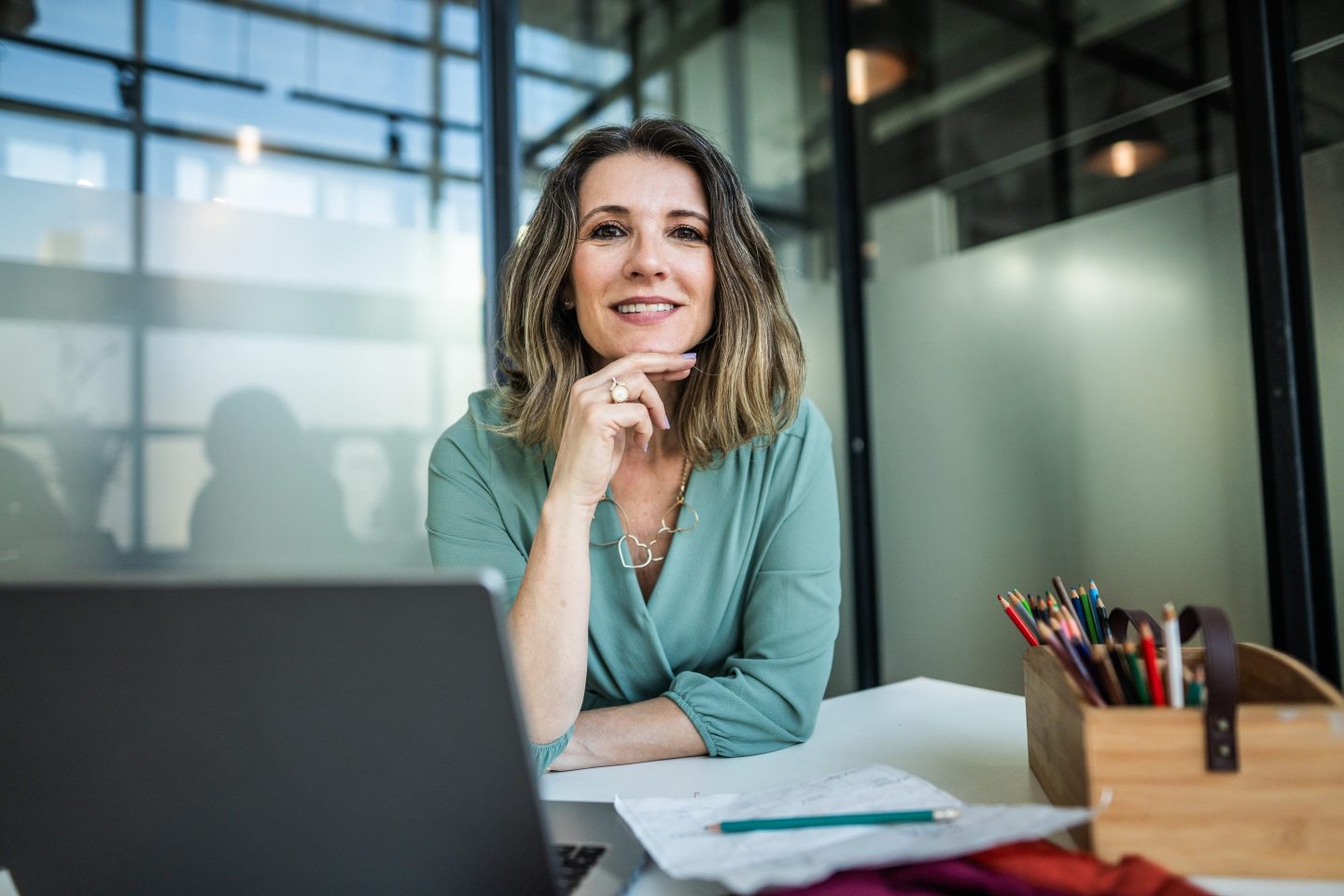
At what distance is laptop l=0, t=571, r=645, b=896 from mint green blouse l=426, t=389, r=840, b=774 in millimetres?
594

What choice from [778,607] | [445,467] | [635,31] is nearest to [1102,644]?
[778,607]

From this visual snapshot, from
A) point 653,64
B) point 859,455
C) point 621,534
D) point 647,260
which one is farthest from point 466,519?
point 653,64

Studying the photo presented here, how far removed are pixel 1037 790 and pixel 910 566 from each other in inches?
77.7

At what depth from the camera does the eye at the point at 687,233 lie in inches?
52.9

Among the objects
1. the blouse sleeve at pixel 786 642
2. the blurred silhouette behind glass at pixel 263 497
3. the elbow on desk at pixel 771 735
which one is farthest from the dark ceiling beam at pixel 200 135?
the elbow on desk at pixel 771 735

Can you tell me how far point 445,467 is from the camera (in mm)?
1260

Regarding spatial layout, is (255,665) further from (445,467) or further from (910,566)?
(910,566)

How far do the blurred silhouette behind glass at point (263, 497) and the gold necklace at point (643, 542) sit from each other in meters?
1.25

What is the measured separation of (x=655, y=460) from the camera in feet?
4.63

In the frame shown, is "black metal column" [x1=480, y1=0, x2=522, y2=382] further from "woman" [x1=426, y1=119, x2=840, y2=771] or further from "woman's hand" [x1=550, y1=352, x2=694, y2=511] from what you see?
"woman's hand" [x1=550, y1=352, x2=694, y2=511]

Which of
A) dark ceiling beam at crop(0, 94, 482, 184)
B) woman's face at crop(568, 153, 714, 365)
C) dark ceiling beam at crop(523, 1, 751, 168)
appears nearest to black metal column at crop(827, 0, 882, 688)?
dark ceiling beam at crop(523, 1, 751, 168)

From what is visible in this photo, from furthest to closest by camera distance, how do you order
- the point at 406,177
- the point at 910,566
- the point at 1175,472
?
the point at 910,566 → the point at 406,177 → the point at 1175,472

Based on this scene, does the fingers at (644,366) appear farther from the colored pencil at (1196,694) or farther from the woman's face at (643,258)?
the colored pencil at (1196,694)

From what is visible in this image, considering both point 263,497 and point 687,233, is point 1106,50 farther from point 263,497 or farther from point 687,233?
point 263,497
